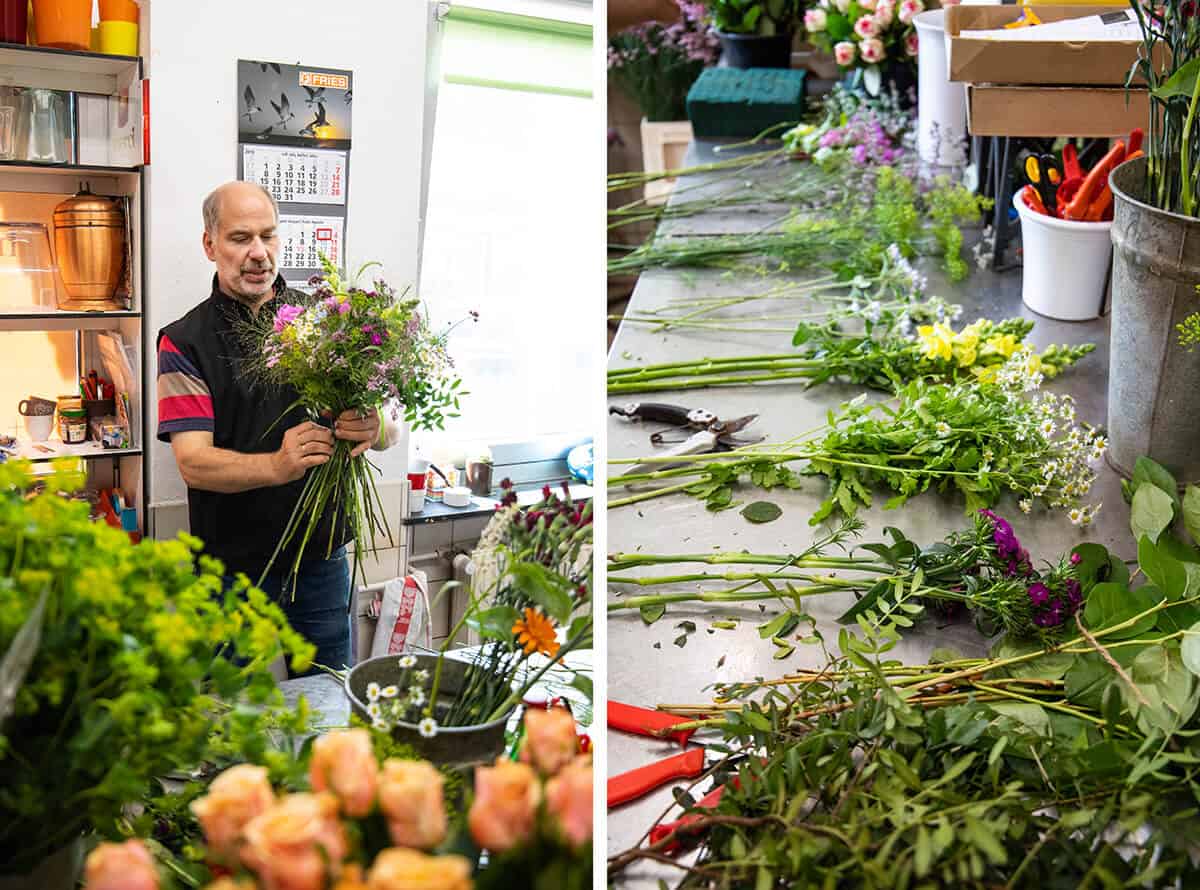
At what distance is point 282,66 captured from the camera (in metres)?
1.02

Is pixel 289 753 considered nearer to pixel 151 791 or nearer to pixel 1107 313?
pixel 151 791

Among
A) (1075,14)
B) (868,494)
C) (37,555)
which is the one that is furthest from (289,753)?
(1075,14)

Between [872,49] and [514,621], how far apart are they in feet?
8.58

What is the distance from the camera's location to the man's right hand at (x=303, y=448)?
1.00 m

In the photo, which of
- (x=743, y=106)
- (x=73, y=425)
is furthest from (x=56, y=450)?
(x=743, y=106)

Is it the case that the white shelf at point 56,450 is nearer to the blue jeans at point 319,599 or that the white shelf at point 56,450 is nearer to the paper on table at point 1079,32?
the blue jeans at point 319,599

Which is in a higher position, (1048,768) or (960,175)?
(960,175)

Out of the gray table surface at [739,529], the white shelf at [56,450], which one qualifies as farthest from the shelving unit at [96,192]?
the gray table surface at [739,529]

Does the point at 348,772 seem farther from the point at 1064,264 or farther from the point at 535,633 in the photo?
the point at 1064,264

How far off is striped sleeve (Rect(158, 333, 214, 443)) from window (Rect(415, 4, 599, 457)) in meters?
0.19

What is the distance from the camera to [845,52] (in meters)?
3.13

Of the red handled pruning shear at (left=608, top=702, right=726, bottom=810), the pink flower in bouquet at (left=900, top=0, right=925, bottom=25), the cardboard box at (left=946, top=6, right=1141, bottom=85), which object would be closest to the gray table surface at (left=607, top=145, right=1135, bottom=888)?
the red handled pruning shear at (left=608, top=702, right=726, bottom=810)

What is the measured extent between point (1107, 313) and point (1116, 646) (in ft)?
3.84

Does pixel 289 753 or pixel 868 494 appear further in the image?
pixel 868 494
